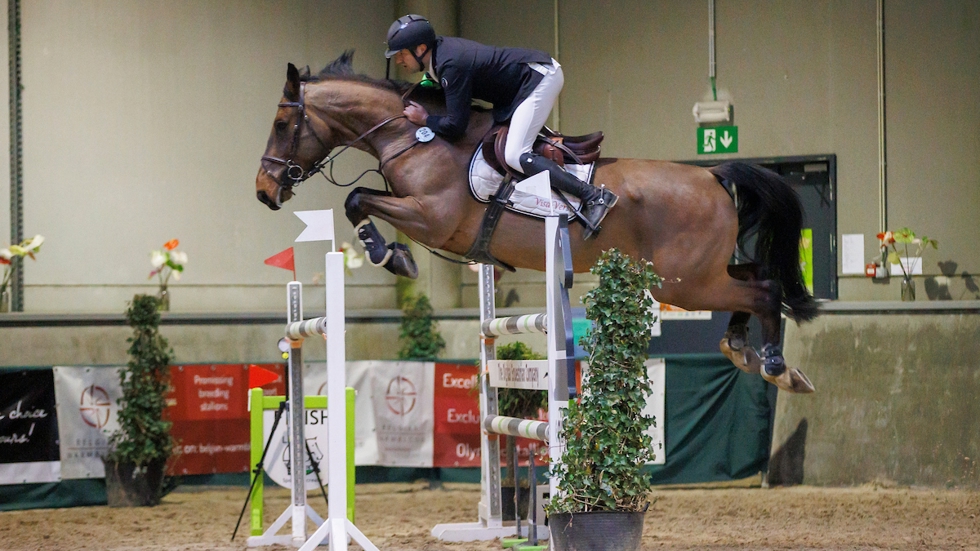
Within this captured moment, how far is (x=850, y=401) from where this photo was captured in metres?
7.83

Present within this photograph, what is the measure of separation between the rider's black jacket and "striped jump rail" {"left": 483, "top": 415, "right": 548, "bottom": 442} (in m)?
1.43

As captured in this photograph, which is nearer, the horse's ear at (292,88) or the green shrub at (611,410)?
the green shrub at (611,410)

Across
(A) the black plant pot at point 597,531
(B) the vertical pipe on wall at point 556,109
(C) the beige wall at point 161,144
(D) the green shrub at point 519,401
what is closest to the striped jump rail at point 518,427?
(A) the black plant pot at point 597,531

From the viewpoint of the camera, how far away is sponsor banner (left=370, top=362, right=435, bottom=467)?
8.19 meters

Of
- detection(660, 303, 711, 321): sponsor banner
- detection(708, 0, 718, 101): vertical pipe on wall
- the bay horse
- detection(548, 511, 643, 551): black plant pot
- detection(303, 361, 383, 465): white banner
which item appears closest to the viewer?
detection(548, 511, 643, 551): black plant pot

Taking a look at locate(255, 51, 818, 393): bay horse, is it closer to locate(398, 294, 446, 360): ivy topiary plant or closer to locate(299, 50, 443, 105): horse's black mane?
locate(299, 50, 443, 105): horse's black mane

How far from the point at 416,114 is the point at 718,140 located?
5.13 meters

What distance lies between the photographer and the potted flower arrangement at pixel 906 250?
832 centimetres

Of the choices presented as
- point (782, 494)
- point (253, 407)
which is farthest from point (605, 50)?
point (253, 407)

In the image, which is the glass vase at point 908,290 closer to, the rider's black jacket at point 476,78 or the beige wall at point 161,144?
the beige wall at point 161,144

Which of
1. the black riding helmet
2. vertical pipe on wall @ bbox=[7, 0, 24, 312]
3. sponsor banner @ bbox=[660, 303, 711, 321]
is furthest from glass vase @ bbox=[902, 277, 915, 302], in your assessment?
vertical pipe on wall @ bbox=[7, 0, 24, 312]

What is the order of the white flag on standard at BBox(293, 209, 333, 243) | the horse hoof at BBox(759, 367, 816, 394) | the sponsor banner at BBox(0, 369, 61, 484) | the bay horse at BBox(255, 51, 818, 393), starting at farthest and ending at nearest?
the sponsor banner at BBox(0, 369, 61, 484), the horse hoof at BBox(759, 367, 816, 394), the bay horse at BBox(255, 51, 818, 393), the white flag on standard at BBox(293, 209, 333, 243)

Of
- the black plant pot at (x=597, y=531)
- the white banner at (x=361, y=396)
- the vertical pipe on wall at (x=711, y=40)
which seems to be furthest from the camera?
the vertical pipe on wall at (x=711, y=40)

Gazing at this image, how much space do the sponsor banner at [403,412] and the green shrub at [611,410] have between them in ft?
14.2
